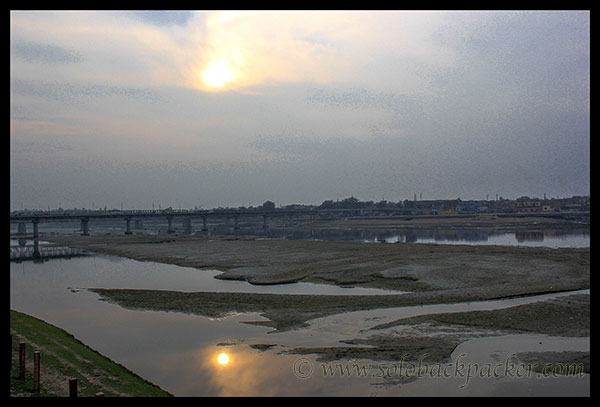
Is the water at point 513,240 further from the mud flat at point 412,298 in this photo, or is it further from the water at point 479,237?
the mud flat at point 412,298

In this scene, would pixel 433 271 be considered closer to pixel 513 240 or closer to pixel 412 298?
pixel 412 298

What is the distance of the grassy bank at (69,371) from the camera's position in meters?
11.6

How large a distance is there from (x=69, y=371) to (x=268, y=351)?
5.86 metres

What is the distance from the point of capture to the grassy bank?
1159 centimetres

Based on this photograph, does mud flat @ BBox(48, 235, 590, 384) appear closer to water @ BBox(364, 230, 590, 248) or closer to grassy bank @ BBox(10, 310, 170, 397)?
grassy bank @ BBox(10, 310, 170, 397)

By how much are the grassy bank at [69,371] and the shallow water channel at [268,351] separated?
0.76 meters

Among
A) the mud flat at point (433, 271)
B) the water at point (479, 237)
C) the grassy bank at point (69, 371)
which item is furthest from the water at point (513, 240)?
the grassy bank at point (69, 371)

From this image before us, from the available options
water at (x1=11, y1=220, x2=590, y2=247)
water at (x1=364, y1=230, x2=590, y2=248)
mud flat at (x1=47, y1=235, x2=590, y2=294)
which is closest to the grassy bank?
mud flat at (x1=47, y1=235, x2=590, y2=294)

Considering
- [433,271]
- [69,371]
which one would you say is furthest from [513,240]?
[69,371]

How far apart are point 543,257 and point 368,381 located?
31.6m

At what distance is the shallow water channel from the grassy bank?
0.76m

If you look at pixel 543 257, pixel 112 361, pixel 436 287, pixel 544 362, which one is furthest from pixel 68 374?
pixel 543 257
